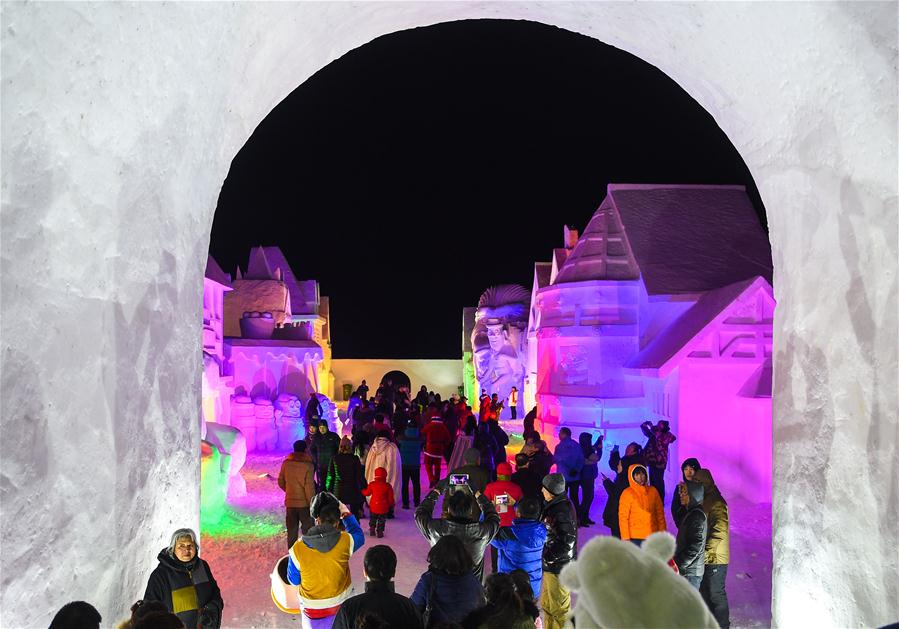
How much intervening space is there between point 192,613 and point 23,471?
1.32m

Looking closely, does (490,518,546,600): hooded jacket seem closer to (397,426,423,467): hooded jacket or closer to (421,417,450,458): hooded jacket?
(397,426,423,467): hooded jacket

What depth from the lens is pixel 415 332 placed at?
154 feet

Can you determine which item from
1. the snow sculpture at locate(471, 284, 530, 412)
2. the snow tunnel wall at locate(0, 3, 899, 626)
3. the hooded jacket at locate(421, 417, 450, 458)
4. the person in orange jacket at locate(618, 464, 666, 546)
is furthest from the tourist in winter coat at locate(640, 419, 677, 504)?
the snow sculpture at locate(471, 284, 530, 412)

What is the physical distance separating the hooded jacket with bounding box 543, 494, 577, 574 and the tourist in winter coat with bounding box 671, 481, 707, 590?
818 mm

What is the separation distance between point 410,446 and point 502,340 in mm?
17429

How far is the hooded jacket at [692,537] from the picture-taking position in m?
5.44

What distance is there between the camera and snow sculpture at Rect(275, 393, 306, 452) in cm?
1789

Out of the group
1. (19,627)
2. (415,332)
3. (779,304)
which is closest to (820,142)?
(779,304)

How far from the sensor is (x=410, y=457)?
11211 millimetres

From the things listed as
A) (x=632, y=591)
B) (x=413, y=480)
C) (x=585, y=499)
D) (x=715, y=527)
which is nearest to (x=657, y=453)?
(x=585, y=499)

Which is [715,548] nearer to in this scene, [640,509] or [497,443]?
[640,509]

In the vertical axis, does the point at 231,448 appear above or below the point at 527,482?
below

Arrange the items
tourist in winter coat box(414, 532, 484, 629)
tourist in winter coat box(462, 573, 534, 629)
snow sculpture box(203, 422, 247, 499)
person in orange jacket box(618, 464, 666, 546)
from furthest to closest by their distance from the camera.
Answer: snow sculpture box(203, 422, 247, 499) → person in orange jacket box(618, 464, 666, 546) → tourist in winter coat box(414, 532, 484, 629) → tourist in winter coat box(462, 573, 534, 629)

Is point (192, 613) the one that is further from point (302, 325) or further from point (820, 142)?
point (302, 325)
